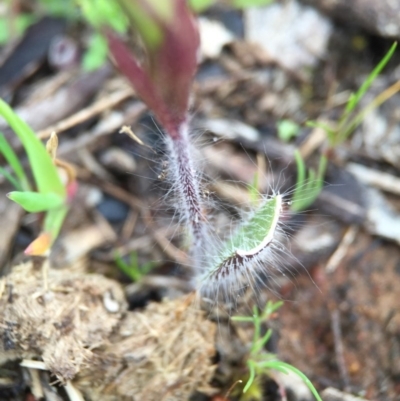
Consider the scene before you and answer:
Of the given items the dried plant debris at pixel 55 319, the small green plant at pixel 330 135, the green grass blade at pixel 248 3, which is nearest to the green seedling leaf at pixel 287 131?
the small green plant at pixel 330 135

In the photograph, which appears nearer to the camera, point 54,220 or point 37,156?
point 37,156

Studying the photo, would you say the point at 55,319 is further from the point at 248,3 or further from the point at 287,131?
the point at 248,3

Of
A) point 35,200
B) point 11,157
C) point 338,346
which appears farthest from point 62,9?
point 338,346

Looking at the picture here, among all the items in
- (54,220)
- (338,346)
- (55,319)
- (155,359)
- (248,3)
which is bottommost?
(338,346)

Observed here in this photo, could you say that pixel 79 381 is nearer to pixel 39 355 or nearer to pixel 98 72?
pixel 39 355

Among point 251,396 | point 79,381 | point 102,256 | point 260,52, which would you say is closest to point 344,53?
point 260,52

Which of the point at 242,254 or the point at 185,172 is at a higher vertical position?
the point at 185,172
